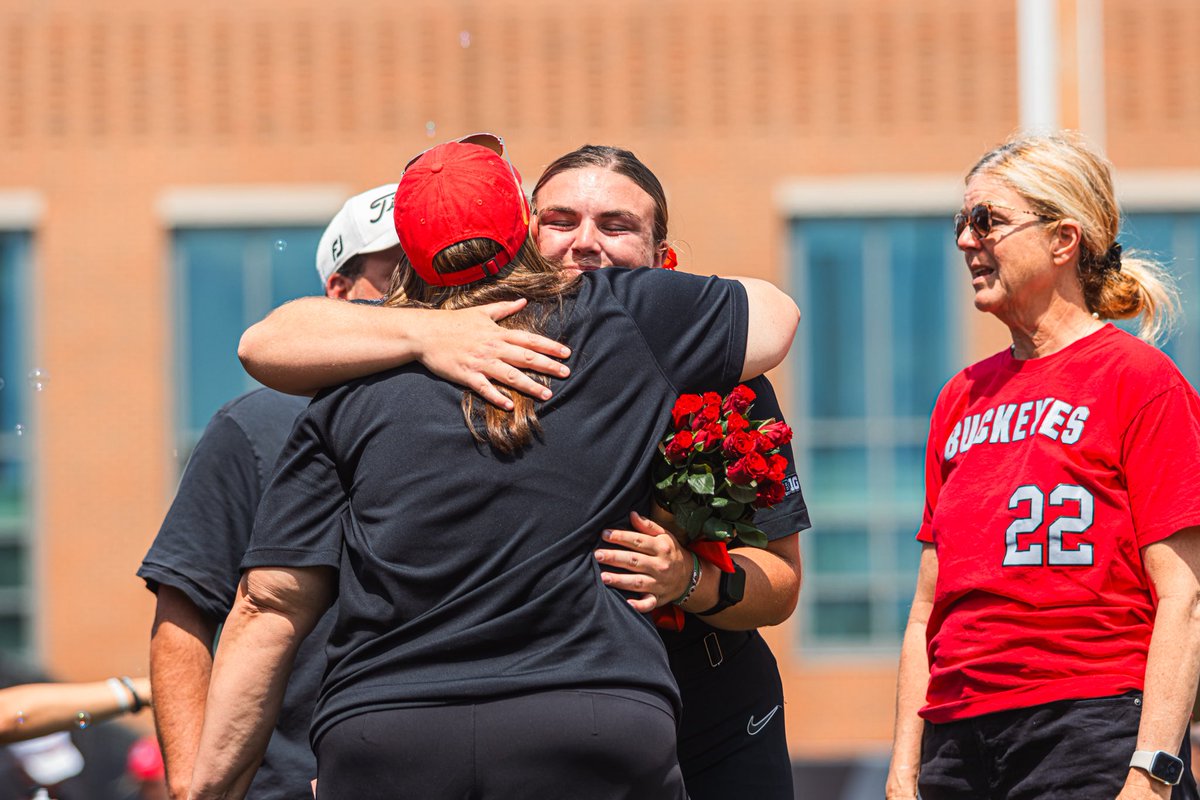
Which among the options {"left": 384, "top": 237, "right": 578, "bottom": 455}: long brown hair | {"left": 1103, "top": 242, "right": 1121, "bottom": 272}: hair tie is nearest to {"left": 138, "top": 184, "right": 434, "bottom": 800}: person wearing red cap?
{"left": 384, "top": 237, "right": 578, "bottom": 455}: long brown hair

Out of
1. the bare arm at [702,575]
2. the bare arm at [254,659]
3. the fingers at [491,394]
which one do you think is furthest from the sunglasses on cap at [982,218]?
the bare arm at [254,659]

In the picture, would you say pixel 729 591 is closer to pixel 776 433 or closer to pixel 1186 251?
pixel 776 433

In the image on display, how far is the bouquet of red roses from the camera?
2.67 metres

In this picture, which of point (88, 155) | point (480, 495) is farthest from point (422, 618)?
point (88, 155)

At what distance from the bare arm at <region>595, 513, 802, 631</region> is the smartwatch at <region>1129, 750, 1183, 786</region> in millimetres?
751

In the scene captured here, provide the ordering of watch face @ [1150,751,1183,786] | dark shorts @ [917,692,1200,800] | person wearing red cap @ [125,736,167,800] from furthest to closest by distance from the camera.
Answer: person wearing red cap @ [125,736,167,800]
dark shorts @ [917,692,1200,800]
watch face @ [1150,751,1183,786]

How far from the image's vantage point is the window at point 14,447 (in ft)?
55.9

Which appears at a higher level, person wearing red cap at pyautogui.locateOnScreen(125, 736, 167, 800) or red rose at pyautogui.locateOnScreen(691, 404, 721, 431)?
red rose at pyautogui.locateOnScreen(691, 404, 721, 431)

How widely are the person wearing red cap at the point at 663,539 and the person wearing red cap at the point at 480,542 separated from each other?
0.07 metres

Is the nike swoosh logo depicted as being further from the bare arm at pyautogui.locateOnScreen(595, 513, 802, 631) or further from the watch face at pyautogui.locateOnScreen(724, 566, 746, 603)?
the watch face at pyautogui.locateOnScreen(724, 566, 746, 603)

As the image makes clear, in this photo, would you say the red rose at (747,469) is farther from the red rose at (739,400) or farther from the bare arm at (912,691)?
the bare arm at (912,691)

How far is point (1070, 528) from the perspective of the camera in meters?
3.23

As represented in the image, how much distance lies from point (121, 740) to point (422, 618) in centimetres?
944

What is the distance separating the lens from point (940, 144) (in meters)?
17.1
